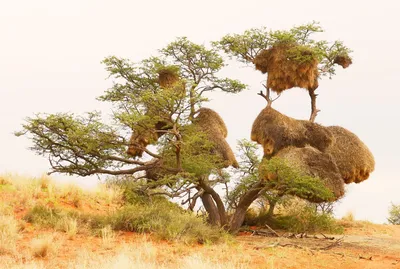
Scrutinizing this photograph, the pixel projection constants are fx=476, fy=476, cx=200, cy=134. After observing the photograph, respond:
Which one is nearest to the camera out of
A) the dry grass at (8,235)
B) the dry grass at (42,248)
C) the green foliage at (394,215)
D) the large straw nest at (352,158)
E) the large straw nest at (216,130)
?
the dry grass at (42,248)

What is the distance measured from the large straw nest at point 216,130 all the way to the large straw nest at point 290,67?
2706 mm

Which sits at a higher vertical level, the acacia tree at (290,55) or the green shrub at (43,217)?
the acacia tree at (290,55)

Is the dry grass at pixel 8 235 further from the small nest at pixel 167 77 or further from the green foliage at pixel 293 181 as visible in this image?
the small nest at pixel 167 77

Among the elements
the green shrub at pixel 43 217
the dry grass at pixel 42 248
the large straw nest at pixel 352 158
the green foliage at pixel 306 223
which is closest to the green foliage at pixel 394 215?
the green foliage at pixel 306 223

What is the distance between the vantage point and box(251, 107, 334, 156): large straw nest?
1902 cm

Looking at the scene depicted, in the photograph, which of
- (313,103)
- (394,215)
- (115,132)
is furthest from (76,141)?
(394,215)

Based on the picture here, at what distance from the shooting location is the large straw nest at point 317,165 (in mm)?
17547

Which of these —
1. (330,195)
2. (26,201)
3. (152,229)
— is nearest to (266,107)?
(330,195)

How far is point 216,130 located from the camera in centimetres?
2022

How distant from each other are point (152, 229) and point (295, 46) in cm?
1034

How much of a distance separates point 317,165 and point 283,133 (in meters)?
1.93

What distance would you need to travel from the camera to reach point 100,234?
1342 cm

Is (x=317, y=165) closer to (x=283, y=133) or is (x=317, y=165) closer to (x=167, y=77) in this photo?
(x=283, y=133)

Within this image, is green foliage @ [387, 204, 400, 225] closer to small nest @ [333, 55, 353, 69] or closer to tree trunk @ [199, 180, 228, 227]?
small nest @ [333, 55, 353, 69]
